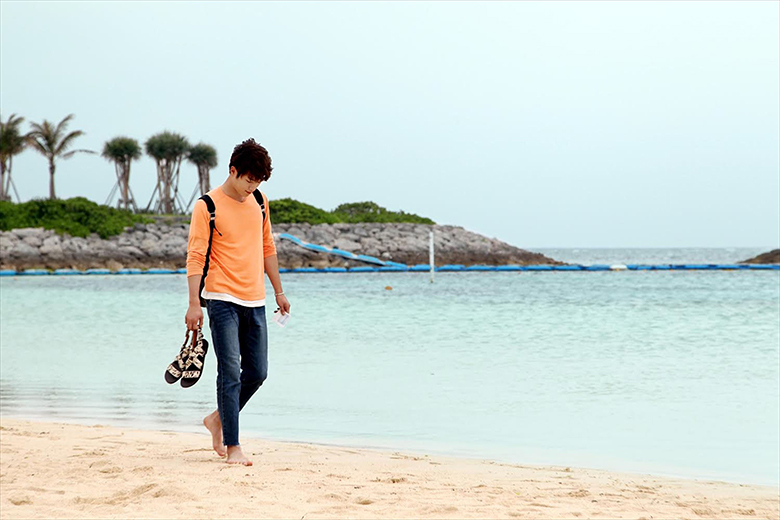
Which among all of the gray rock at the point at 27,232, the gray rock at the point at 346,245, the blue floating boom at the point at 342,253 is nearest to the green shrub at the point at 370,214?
the gray rock at the point at 346,245

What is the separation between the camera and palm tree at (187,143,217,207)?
45.6 metres

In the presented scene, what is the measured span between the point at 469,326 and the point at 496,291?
1006 centimetres

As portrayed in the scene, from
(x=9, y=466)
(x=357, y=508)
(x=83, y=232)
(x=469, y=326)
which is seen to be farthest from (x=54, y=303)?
(x=83, y=232)

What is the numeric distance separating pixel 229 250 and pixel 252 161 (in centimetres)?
42

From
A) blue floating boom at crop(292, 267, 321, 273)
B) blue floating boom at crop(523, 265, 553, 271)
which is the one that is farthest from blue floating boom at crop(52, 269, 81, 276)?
blue floating boom at crop(523, 265, 553, 271)

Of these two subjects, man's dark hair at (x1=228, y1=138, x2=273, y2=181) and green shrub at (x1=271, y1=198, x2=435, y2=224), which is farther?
green shrub at (x1=271, y1=198, x2=435, y2=224)

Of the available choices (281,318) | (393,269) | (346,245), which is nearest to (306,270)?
(393,269)

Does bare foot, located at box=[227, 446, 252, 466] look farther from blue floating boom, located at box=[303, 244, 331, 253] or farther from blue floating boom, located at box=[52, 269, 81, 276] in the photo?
blue floating boom, located at box=[303, 244, 331, 253]

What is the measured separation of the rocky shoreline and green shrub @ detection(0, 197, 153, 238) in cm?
62

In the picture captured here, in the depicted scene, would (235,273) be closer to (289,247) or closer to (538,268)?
(538,268)

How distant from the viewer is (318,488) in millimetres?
3662

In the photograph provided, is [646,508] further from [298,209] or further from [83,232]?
[298,209]

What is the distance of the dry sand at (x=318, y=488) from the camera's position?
11.0ft

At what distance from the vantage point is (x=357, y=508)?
3.36 m
